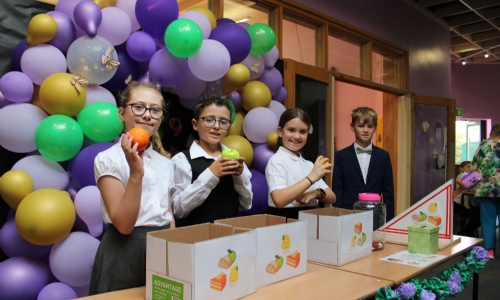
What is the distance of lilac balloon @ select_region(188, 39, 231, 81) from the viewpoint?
2627 millimetres

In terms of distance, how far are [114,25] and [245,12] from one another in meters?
1.98

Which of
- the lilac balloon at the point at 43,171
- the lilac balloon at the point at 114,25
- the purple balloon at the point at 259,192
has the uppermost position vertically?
the lilac balloon at the point at 114,25

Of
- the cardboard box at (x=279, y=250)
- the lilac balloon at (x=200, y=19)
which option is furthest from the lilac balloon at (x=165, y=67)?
the cardboard box at (x=279, y=250)

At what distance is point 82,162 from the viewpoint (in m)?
2.27

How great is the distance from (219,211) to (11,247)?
1.16m

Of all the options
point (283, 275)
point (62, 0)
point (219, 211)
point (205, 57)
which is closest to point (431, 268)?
point (283, 275)

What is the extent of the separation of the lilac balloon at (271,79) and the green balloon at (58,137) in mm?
1577

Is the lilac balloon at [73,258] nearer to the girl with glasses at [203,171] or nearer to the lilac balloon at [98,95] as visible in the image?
the girl with glasses at [203,171]

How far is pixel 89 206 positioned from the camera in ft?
7.20

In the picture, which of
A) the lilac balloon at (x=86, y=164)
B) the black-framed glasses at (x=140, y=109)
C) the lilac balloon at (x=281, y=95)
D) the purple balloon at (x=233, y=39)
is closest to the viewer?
the black-framed glasses at (x=140, y=109)

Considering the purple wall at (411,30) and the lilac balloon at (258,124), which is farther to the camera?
the purple wall at (411,30)

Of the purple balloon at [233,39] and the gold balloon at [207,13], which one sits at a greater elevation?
the gold balloon at [207,13]

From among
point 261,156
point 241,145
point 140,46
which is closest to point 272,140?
point 261,156

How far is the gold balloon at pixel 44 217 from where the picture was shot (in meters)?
2.04
